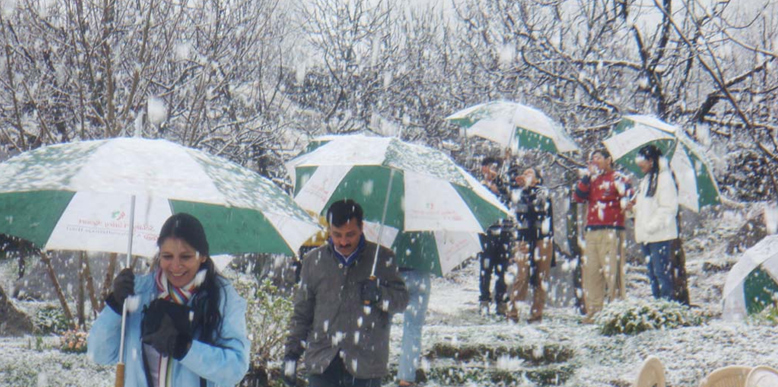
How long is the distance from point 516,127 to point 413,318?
147 inches

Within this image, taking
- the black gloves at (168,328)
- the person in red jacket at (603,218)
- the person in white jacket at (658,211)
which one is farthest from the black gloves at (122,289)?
the person in red jacket at (603,218)

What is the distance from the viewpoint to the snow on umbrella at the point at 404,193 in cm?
519

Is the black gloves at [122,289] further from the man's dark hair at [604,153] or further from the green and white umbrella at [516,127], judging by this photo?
the man's dark hair at [604,153]

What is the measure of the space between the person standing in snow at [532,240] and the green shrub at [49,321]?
644 centimetres

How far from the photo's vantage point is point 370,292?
16.1 ft

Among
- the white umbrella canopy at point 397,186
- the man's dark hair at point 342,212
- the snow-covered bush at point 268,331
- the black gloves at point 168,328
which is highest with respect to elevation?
the white umbrella canopy at point 397,186

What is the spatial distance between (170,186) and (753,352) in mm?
5981

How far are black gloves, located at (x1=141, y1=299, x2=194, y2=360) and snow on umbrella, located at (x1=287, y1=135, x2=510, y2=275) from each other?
1883 millimetres

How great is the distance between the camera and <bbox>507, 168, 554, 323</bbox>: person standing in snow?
10.4 m

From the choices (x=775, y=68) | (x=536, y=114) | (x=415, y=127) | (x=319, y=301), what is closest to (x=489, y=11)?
(x=415, y=127)

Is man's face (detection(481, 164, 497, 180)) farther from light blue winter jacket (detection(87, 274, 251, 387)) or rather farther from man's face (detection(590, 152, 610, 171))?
light blue winter jacket (detection(87, 274, 251, 387))

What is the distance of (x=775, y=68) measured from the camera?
51.5ft

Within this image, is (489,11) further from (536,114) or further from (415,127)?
(536,114)

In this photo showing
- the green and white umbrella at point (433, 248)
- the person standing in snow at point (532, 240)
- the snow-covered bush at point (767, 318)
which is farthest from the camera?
the person standing in snow at point (532, 240)
